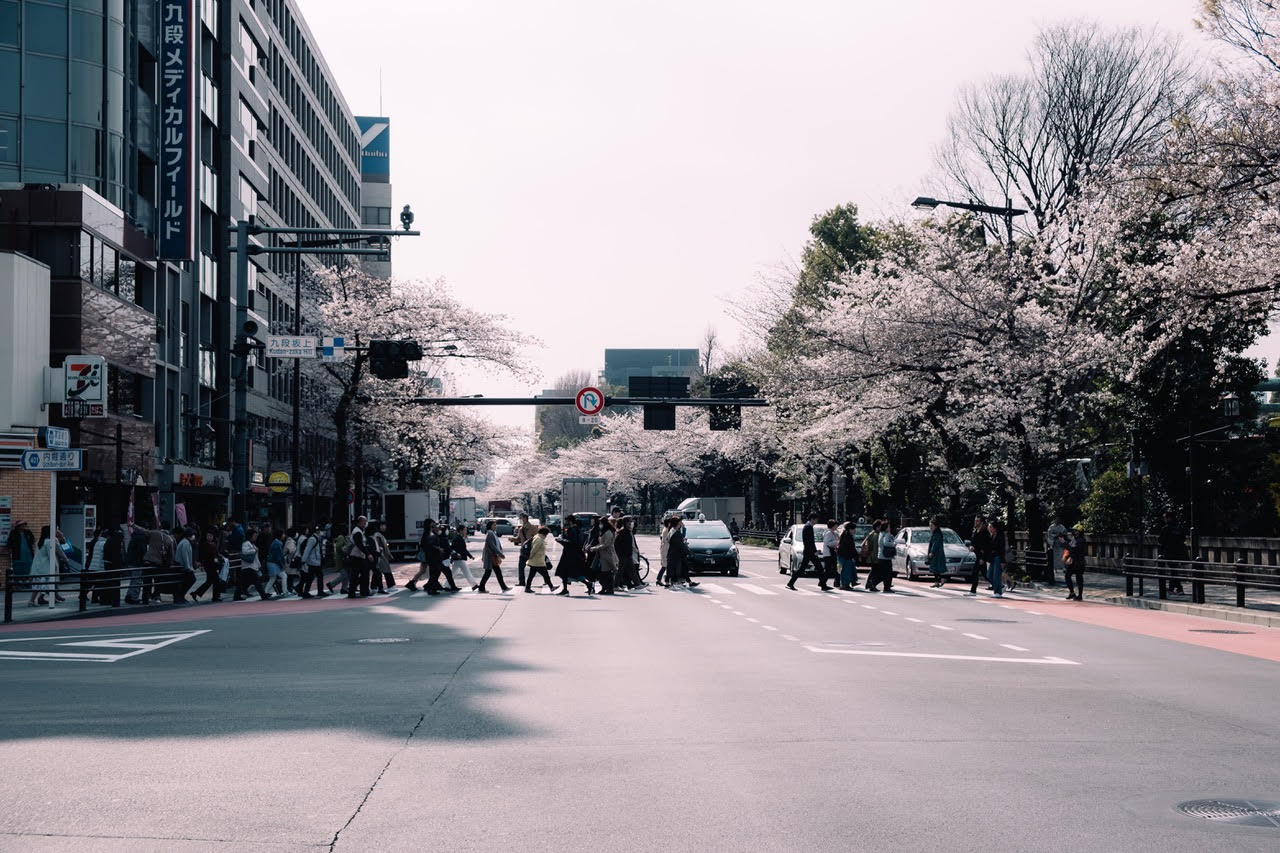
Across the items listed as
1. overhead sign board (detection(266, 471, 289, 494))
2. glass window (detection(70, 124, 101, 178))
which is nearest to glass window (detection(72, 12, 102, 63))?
glass window (detection(70, 124, 101, 178))

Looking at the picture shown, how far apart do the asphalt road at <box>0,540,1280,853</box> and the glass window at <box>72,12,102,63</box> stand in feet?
82.4

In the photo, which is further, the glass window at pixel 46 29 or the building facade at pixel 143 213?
the glass window at pixel 46 29

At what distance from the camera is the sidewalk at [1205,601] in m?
22.8

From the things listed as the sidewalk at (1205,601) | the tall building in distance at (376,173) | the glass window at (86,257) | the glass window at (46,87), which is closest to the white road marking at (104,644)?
the sidewalk at (1205,601)

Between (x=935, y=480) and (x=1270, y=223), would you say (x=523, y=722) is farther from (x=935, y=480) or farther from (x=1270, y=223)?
(x=935, y=480)

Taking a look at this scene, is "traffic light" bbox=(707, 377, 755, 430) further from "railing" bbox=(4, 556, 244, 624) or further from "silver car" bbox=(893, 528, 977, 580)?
"railing" bbox=(4, 556, 244, 624)

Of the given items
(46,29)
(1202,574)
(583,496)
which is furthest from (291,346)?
(583,496)

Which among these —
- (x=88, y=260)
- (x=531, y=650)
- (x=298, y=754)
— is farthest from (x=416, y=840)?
(x=88, y=260)

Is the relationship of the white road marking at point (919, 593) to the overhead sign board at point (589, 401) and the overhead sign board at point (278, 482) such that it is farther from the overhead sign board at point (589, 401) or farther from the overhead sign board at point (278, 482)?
the overhead sign board at point (278, 482)

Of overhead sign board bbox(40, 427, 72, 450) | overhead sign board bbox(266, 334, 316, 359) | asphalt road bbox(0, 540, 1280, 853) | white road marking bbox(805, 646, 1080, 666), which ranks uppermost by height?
overhead sign board bbox(266, 334, 316, 359)

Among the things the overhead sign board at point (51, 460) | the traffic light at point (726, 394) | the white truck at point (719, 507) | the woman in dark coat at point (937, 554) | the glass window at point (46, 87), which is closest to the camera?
the overhead sign board at point (51, 460)

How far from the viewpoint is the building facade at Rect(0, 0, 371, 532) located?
3519 cm

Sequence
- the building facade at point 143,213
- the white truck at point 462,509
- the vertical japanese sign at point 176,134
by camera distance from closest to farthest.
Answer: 1. the building facade at point 143,213
2. the vertical japanese sign at point 176,134
3. the white truck at point 462,509

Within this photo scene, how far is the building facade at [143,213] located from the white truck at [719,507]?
26372 millimetres
